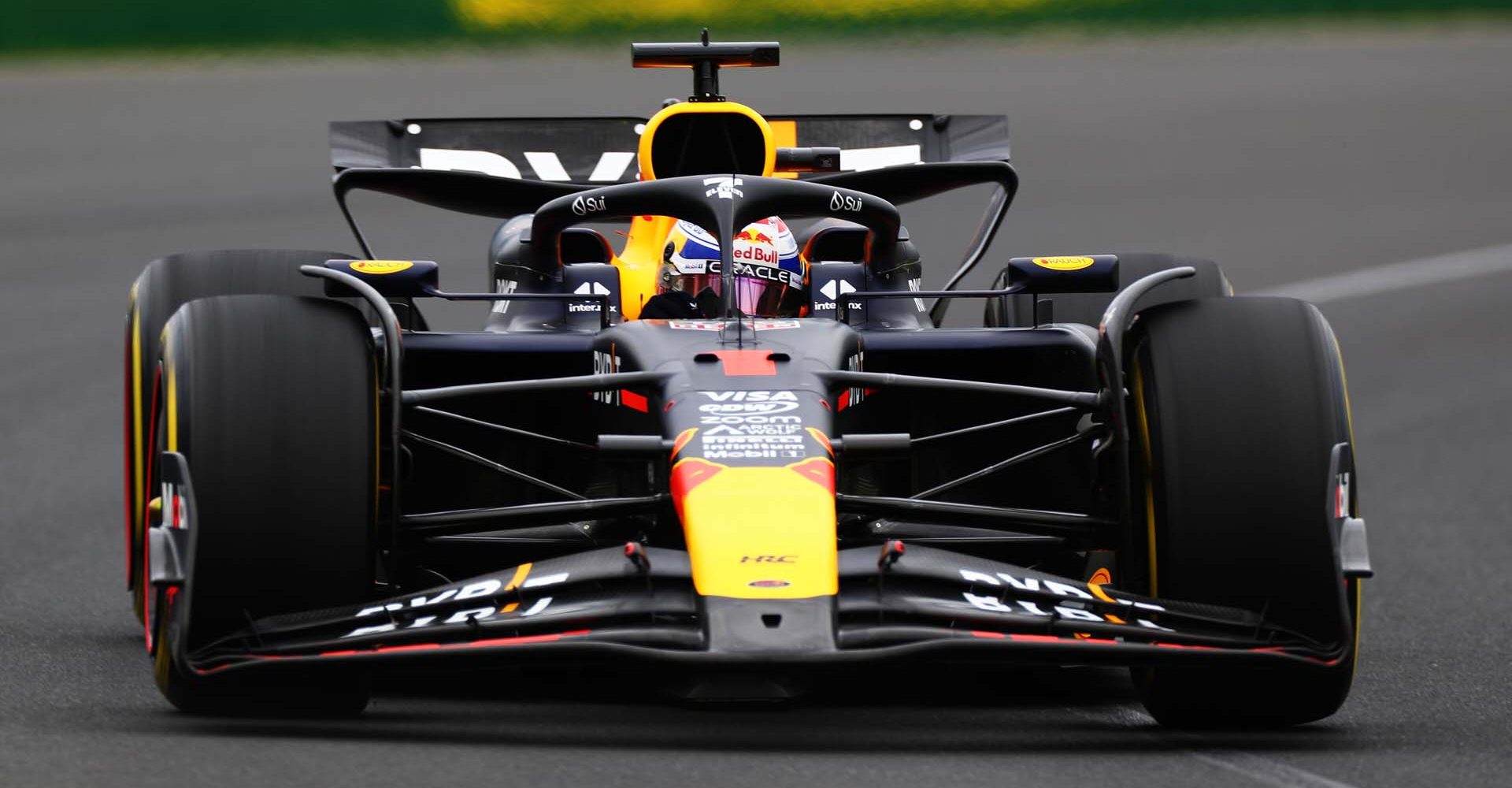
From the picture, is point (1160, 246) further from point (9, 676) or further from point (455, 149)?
point (9, 676)

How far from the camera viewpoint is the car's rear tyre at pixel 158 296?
7.30m

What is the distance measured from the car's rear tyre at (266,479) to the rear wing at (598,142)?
398cm

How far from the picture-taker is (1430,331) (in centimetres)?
1727

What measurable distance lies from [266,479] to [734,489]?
3.70ft

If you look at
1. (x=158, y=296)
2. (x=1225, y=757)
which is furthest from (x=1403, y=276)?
(x=1225, y=757)

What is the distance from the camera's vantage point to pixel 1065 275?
6945 mm

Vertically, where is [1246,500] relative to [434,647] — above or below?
above

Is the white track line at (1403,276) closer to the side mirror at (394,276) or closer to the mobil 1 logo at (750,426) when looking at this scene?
the side mirror at (394,276)

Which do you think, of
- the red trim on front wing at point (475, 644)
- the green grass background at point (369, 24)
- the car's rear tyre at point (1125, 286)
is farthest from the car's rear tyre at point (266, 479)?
the green grass background at point (369, 24)

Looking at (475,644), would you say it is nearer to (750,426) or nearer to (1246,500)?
(750,426)

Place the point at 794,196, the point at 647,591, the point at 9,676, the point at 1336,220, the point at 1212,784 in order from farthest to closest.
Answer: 1. the point at 1336,220
2. the point at 794,196
3. the point at 9,676
4. the point at 647,591
5. the point at 1212,784

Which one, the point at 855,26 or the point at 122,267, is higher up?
the point at 855,26

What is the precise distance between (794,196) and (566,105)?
1668cm

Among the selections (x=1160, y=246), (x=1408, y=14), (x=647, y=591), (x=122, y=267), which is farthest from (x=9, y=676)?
(x=1408, y=14)
